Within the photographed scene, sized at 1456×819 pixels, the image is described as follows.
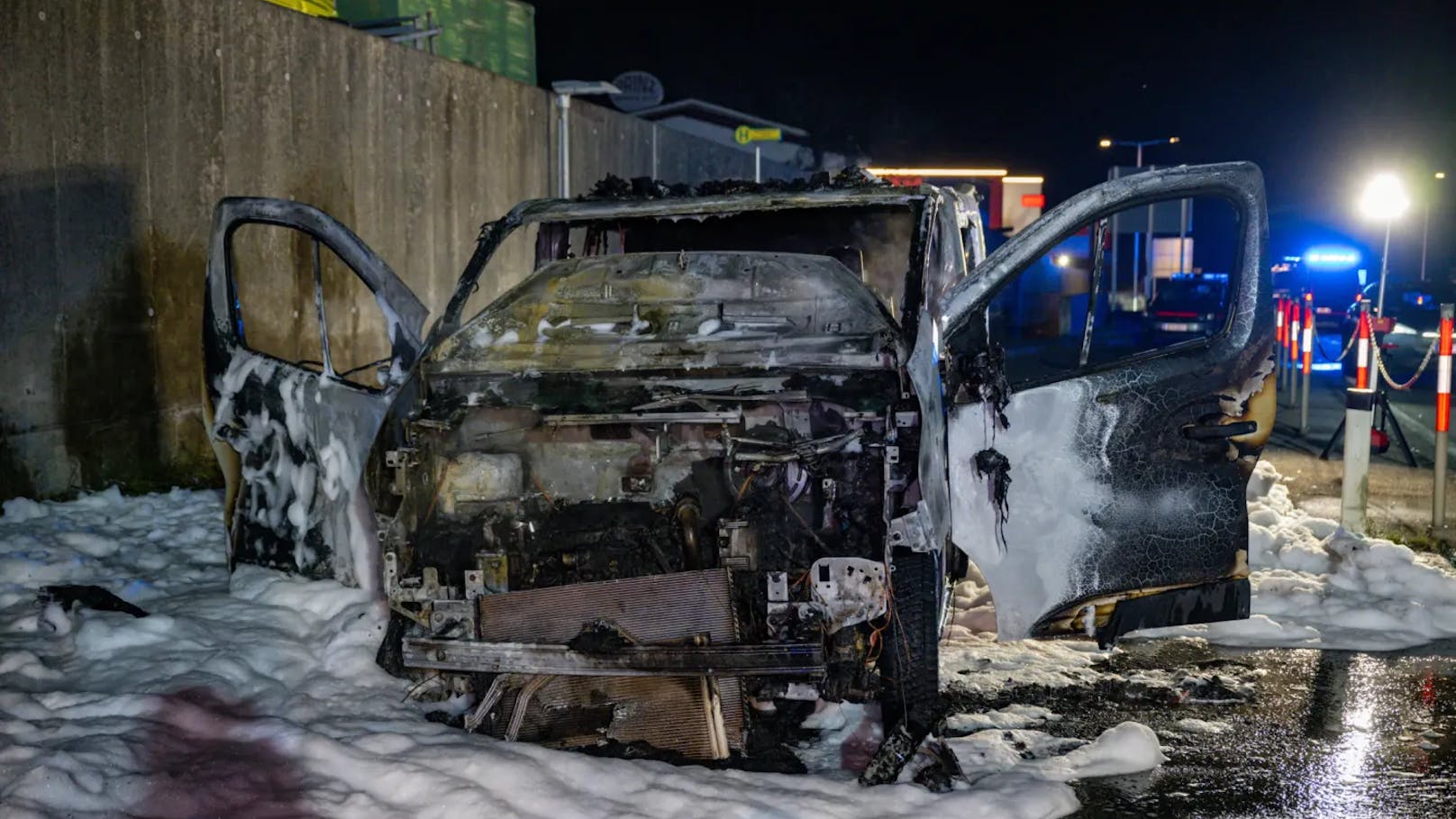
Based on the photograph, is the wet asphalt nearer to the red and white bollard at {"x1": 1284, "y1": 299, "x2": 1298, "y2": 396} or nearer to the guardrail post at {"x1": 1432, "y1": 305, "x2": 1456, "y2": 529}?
the guardrail post at {"x1": 1432, "y1": 305, "x2": 1456, "y2": 529}

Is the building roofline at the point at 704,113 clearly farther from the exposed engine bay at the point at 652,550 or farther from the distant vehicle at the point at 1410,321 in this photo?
the exposed engine bay at the point at 652,550

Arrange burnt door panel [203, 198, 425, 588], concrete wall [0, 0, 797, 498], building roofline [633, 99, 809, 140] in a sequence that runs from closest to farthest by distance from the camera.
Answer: burnt door panel [203, 198, 425, 588], concrete wall [0, 0, 797, 498], building roofline [633, 99, 809, 140]

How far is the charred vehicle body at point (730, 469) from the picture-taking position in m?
4.39

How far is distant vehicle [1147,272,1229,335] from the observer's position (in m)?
21.3

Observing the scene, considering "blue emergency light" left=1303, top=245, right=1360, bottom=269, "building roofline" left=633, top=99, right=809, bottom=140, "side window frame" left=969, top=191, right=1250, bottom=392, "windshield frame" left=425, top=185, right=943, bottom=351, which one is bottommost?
"side window frame" left=969, top=191, right=1250, bottom=392

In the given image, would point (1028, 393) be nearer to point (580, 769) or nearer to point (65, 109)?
point (580, 769)

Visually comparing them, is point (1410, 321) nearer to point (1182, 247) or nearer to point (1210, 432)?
point (1182, 247)

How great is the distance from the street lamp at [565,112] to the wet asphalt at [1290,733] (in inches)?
366

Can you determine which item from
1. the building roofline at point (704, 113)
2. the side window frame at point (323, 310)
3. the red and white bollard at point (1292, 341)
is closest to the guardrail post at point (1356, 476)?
the side window frame at point (323, 310)

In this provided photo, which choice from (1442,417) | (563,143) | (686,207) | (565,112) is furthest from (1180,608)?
(563,143)

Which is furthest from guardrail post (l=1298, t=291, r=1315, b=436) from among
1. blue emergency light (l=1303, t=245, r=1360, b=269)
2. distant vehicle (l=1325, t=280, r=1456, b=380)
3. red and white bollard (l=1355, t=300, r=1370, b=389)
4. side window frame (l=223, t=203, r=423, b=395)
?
blue emergency light (l=1303, t=245, r=1360, b=269)

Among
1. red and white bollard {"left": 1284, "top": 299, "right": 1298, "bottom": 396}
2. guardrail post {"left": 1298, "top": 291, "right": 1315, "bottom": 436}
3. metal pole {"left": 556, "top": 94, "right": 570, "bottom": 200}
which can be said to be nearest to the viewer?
guardrail post {"left": 1298, "top": 291, "right": 1315, "bottom": 436}

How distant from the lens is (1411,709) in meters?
4.94

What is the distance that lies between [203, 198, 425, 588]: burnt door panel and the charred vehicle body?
0.01m
